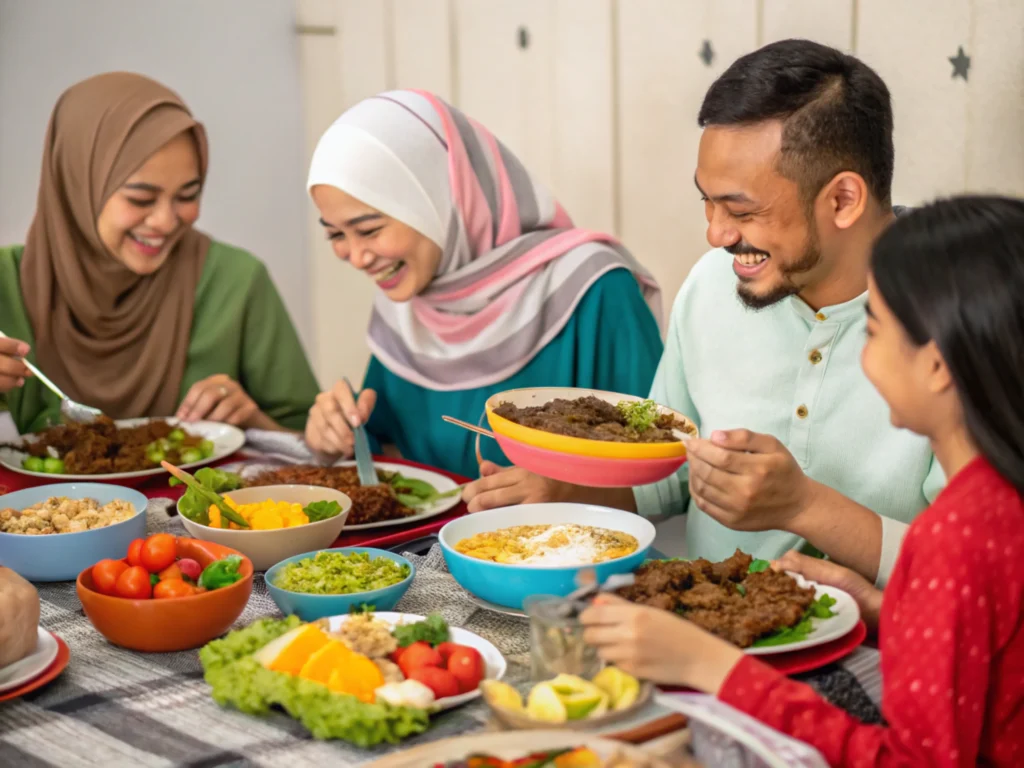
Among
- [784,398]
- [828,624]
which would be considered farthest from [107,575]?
[784,398]

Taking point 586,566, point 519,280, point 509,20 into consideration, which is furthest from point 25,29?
point 586,566

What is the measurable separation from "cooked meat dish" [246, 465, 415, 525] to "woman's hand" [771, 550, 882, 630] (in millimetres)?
786

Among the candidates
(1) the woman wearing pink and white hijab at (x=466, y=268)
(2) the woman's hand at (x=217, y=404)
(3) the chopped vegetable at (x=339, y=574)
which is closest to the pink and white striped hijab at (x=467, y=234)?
(1) the woman wearing pink and white hijab at (x=466, y=268)

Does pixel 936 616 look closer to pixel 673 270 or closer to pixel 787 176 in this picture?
A: pixel 787 176

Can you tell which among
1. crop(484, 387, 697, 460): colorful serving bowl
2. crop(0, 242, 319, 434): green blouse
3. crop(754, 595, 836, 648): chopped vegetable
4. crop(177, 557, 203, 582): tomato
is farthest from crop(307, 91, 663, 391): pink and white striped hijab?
crop(754, 595, 836, 648): chopped vegetable

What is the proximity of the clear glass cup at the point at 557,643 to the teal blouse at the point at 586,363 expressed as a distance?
134 cm

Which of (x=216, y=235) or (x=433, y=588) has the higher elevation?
(x=216, y=235)

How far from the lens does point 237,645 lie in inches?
51.1

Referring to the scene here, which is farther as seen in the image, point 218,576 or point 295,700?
point 218,576

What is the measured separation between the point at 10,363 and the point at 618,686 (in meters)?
1.81

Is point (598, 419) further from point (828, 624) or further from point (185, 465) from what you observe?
point (185, 465)

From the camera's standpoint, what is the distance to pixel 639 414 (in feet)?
5.54

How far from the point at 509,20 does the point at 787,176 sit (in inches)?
89.9

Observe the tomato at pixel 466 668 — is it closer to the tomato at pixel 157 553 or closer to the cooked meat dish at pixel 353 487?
the tomato at pixel 157 553
